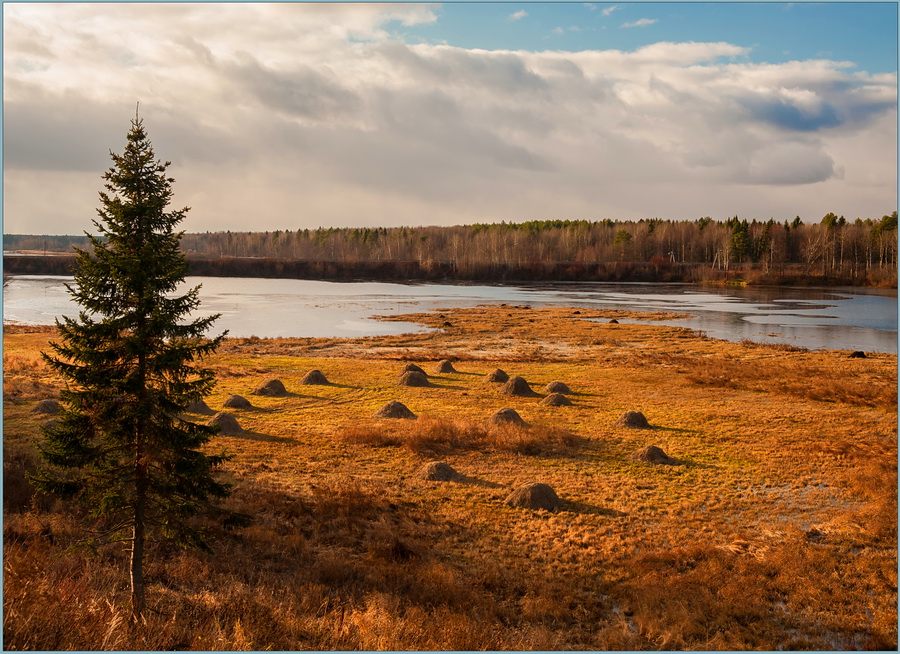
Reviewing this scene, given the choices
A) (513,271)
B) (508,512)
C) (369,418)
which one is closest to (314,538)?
(508,512)

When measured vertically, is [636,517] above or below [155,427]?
below

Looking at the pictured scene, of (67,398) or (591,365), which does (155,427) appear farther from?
(591,365)

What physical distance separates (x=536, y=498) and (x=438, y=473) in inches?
164

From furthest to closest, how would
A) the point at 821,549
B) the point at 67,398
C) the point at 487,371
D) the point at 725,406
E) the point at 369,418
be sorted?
the point at 487,371 < the point at 725,406 < the point at 369,418 < the point at 821,549 < the point at 67,398

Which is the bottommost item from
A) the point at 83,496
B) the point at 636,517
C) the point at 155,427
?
the point at 636,517

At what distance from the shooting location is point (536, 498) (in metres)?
18.9

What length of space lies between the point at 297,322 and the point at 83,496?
6543cm

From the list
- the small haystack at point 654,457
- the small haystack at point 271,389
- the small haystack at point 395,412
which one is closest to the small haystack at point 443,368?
the small haystack at point 271,389

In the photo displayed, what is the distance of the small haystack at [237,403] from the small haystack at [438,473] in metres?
13.3

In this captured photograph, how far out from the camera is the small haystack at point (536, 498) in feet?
61.9

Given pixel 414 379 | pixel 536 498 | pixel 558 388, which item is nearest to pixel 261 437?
pixel 536 498

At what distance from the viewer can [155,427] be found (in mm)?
12055

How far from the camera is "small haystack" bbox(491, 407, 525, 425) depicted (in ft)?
91.2

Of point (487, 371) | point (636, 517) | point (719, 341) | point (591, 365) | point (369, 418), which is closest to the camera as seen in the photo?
point (636, 517)
